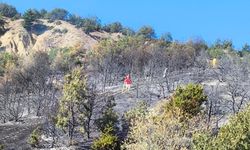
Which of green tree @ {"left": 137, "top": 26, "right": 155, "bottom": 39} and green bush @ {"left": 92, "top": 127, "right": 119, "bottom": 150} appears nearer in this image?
green bush @ {"left": 92, "top": 127, "right": 119, "bottom": 150}

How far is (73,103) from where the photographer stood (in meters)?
76.2

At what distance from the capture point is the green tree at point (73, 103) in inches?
2995

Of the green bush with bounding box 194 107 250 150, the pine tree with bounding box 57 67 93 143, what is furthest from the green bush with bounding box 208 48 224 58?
the green bush with bounding box 194 107 250 150

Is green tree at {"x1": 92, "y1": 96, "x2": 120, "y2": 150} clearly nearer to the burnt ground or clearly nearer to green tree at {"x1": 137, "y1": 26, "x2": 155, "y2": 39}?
the burnt ground

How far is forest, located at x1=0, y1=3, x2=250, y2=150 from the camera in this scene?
62.4m

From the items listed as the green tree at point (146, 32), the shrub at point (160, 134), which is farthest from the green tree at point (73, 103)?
the green tree at point (146, 32)

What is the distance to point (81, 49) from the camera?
556 ft

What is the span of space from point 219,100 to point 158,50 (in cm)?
4923

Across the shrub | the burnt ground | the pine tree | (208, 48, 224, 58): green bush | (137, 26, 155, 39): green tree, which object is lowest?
the burnt ground

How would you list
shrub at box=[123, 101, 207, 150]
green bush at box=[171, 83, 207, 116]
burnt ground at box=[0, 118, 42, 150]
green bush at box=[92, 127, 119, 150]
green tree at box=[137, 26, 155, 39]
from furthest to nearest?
green tree at box=[137, 26, 155, 39], burnt ground at box=[0, 118, 42, 150], green bush at box=[171, 83, 207, 116], green bush at box=[92, 127, 119, 150], shrub at box=[123, 101, 207, 150]

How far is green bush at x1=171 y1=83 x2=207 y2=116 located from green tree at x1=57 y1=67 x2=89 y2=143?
10.5 metres

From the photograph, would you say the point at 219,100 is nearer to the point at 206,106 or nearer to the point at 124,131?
the point at 206,106

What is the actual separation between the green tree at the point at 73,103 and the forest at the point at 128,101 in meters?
0.12

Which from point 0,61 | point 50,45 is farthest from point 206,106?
point 50,45
